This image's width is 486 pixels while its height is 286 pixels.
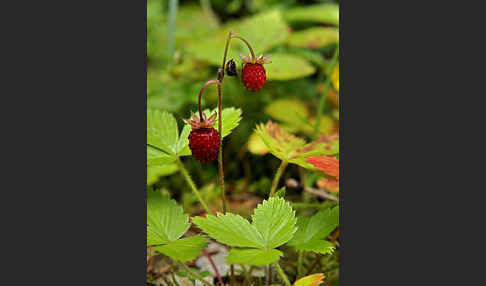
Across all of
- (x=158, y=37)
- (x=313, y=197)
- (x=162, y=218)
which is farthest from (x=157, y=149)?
(x=158, y=37)

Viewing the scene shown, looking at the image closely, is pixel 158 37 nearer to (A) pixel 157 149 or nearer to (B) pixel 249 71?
(A) pixel 157 149

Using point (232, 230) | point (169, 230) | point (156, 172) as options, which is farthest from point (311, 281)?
point (156, 172)

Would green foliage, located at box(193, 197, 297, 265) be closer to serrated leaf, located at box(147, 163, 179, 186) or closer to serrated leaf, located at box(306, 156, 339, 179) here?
serrated leaf, located at box(306, 156, 339, 179)

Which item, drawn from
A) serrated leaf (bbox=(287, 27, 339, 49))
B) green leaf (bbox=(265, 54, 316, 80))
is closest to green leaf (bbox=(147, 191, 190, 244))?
green leaf (bbox=(265, 54, 316, 80))

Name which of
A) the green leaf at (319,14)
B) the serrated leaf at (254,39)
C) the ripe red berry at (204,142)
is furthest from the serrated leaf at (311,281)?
the green leaf at (319,14)

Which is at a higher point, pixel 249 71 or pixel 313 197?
pixel 249 71

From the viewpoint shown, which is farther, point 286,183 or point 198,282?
point 286,183

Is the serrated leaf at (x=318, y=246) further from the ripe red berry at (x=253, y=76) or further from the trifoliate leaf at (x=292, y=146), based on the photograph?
the ripe red berry at (x=253, y=76)
